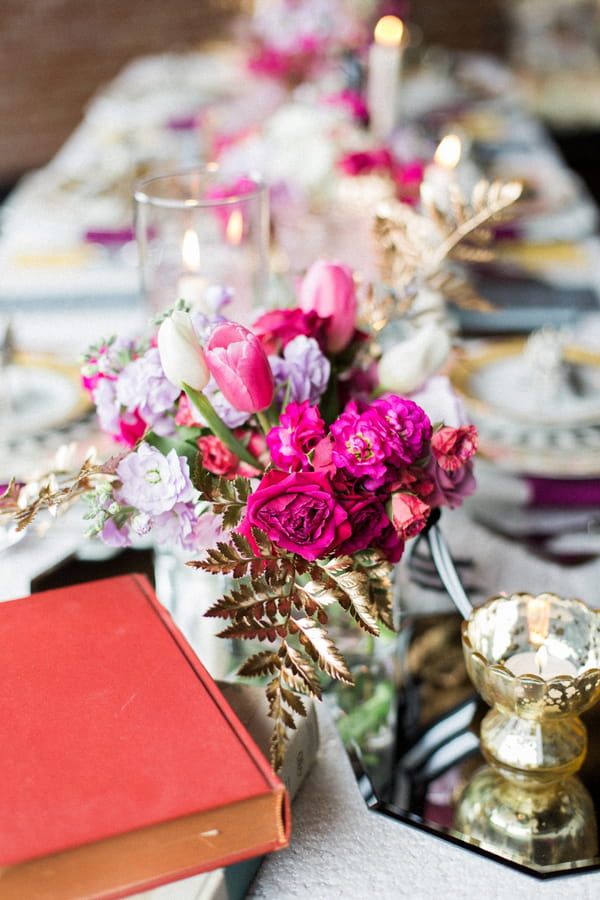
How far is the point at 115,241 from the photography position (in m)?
1.47

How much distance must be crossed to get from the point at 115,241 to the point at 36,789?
1.19 m

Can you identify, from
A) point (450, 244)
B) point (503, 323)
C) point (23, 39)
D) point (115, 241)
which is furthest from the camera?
point (23, 39)

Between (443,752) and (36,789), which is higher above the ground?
(36,789)

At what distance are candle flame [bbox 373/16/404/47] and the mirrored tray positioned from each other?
1096 millimetres

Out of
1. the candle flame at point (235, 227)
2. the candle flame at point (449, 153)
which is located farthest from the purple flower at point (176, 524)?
the candle flame at point (449, 153)

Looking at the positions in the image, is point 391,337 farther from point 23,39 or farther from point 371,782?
point 23,39

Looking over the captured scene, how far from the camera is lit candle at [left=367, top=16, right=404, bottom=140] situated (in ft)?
4.92

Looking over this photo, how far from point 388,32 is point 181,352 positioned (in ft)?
3.92

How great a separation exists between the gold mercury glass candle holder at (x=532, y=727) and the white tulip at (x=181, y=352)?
0.21 metres

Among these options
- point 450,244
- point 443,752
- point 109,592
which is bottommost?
point 443,752

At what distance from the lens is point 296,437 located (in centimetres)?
47

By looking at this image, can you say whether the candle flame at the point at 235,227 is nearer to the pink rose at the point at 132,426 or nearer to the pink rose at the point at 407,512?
the pink rose at the point at 132,426

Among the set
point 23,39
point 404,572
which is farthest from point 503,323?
point 23,39

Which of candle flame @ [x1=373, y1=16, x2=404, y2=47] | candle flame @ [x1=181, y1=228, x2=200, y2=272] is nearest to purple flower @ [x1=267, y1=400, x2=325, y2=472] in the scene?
candle flame @ [x1=181, y1=228, x2=200, y2=272]
